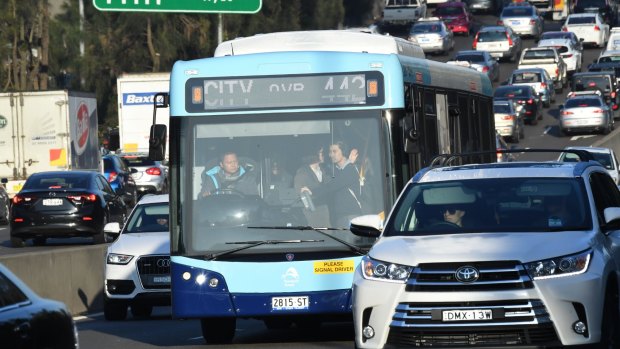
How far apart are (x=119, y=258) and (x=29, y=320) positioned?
38.0ft

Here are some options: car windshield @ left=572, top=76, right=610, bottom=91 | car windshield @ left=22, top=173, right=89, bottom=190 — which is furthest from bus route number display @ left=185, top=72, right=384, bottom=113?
car windshield @ left=572, top=76, right=610, bottom=91

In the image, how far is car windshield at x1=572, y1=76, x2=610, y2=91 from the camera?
64625 mm

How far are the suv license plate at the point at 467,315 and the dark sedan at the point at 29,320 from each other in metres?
2.81

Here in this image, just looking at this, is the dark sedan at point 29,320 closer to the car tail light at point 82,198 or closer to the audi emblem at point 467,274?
the audi emblem at point 467,274

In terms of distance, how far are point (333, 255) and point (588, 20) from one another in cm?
7361

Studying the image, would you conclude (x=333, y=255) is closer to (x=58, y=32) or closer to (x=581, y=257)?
(x=581, y=257)

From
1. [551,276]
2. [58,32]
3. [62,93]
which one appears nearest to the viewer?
[551,276]

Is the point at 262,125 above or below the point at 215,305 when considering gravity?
above

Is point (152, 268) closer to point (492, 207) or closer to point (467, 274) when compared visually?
point (492, 207)

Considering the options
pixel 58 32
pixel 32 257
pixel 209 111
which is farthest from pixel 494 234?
pixel 58 32

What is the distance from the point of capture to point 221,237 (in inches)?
594

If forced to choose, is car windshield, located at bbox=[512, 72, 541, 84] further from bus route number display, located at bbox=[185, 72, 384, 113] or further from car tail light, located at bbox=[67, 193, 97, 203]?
bus route number display, located at bbox=[185, 72, 384, 113]

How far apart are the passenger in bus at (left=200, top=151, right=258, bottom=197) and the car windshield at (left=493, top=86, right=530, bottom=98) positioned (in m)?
45.9

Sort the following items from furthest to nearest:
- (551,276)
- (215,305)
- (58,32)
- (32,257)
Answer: (58,32) < (32,257) < (215,305) < (551,276)
